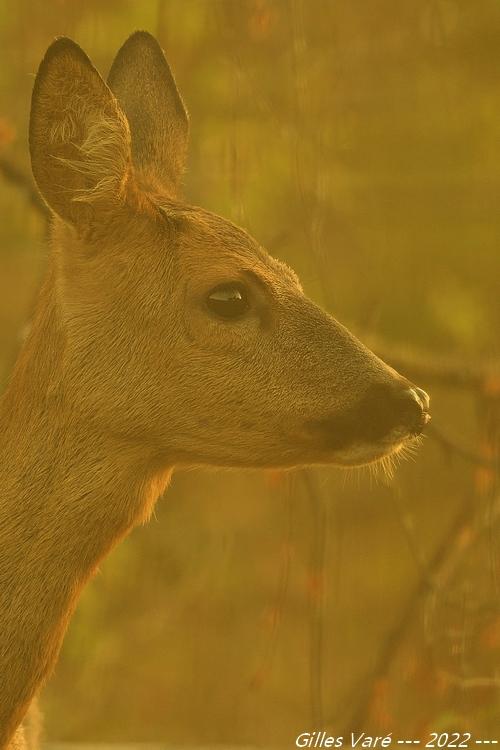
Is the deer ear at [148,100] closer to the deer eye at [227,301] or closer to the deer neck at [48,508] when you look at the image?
the deer eye at [227,301]

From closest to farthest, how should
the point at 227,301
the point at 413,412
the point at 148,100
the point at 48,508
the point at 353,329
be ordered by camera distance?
the point at 48,508 → the point at 413,412 → the point at 227,301 → the point at 148,100 → the point at 353,329

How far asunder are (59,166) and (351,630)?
7.24 m

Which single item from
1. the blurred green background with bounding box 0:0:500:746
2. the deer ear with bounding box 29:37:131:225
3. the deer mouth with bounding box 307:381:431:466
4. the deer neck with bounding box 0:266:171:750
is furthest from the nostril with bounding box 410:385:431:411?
the blurred green background with bounding box 0:0:500:746

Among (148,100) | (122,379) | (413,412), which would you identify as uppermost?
(148,100)

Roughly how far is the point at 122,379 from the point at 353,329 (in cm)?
255

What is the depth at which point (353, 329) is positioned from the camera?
626 cm

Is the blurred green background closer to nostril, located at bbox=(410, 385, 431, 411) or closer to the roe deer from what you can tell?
the roe deer

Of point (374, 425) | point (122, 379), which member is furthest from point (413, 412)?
point (122, 379)

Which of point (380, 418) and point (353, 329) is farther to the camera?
point (353, 329)

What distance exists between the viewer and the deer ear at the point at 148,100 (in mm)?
4543

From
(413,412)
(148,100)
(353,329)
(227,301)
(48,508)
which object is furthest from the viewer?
(353,329)

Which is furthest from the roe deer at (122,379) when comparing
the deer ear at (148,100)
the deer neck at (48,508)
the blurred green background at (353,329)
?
the blurred green background at (353,329)

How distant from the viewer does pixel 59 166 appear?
3865 mm

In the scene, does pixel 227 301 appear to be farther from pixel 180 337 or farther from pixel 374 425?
pixel 374 425
